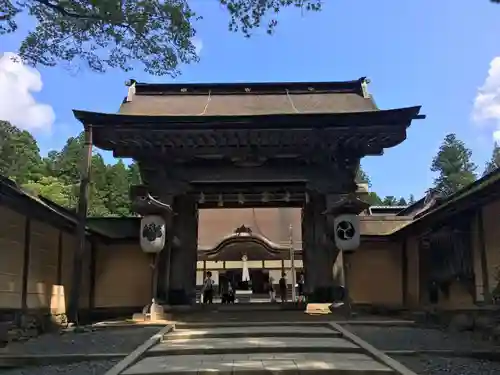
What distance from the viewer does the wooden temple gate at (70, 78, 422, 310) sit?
1284 cm

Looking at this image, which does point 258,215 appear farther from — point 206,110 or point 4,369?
point 4,369

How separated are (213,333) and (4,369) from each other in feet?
11.5

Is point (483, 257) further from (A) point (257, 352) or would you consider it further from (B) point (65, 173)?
(B) point (65, 173)

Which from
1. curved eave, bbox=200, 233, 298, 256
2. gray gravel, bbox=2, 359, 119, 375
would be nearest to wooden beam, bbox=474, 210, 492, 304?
gray gravel, bbox=2, 359, 119, 375

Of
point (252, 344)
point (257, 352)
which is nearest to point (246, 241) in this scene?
point (252, 344)

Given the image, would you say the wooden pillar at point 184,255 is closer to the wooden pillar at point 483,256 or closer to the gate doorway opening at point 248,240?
the wooden pillar at point 483,256

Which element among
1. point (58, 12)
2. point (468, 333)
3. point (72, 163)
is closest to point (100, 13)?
point (58, 12)

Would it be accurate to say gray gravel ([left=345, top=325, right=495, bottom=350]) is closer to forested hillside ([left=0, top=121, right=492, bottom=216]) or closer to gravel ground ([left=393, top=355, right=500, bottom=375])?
gravel ground ([left=393, top=355, right=500, bottom=375])

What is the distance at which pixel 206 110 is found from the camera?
14.5 meters

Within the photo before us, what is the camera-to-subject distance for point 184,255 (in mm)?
14016

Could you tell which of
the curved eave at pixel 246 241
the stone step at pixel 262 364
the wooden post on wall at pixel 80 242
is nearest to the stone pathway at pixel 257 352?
the stone step at pixel 262 364

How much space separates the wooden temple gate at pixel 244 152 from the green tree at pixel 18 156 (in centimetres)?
3746

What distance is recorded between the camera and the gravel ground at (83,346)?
7126 millimetres

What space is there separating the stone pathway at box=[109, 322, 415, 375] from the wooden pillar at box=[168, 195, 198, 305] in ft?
9.63
